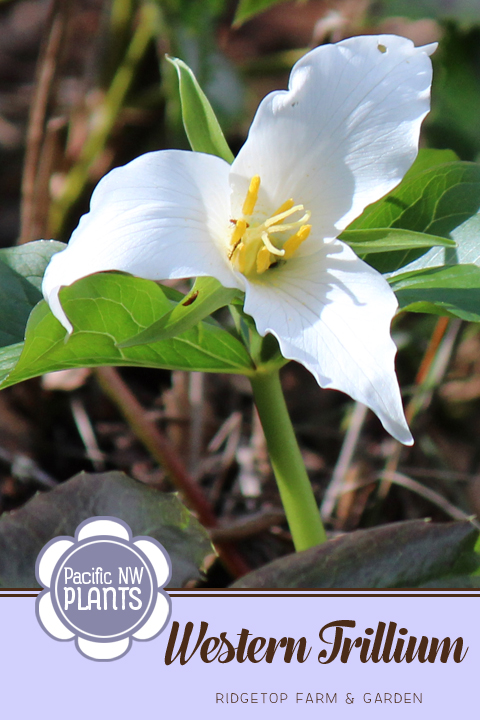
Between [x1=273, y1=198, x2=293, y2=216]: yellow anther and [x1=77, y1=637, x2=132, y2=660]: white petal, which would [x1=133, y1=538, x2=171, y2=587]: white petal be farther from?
[x1=273, y1=198, x2=293, y2=216]: yellow anther

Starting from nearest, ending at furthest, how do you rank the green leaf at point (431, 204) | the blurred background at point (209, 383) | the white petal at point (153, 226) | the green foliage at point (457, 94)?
the white petal at point (153, 226) < the green leaf at point (431, 204) < the blurred background at point (209, 383) < the green foliage at point (457, 94)

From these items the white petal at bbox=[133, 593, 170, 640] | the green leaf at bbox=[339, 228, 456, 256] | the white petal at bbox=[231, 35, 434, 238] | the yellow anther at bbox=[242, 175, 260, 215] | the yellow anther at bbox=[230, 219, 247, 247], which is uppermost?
the white petal at bbox=[231, 35, 434, 238]

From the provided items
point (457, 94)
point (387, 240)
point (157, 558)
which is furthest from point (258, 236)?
point (457, 94)

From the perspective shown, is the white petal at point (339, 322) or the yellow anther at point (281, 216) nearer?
the white petal at point (339, 322)

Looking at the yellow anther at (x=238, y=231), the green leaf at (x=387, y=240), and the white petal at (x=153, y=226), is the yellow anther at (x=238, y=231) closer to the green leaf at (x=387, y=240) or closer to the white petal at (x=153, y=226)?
the white petal at (x=153, y=226)

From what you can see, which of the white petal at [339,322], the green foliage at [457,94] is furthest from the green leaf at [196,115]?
the green foliage at [457,94]

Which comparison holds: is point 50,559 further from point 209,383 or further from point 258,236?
point 209,383

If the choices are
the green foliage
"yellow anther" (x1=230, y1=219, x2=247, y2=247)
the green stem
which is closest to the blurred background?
the green foliage
